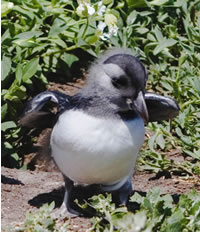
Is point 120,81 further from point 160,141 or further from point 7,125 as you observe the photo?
point 160,141

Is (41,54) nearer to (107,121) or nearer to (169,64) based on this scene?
(169,64)

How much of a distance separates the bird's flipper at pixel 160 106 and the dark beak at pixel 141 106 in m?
0.53

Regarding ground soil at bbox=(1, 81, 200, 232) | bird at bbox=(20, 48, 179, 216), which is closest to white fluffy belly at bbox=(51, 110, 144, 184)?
bird at bbox=(20, 48, 179, 216)

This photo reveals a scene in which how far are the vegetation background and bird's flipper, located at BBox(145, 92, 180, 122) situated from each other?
581mm

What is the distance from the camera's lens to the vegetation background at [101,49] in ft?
19.4

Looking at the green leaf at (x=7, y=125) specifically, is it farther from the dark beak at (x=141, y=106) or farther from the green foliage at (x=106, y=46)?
the dark beak at (x=141, y=106)

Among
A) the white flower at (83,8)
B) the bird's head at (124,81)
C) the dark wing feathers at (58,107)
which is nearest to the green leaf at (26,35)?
the white flower at (83,8)

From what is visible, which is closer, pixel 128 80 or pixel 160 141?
pixel 128 80

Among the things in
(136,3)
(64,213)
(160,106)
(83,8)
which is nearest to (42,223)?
(64,213)

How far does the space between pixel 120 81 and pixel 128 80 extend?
6 centimetres

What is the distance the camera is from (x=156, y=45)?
23.2 ft

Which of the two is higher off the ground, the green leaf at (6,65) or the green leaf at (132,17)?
the green leaf at (6,65)

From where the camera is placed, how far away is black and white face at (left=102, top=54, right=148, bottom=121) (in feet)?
15.0

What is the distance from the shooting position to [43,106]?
16.4 feet
